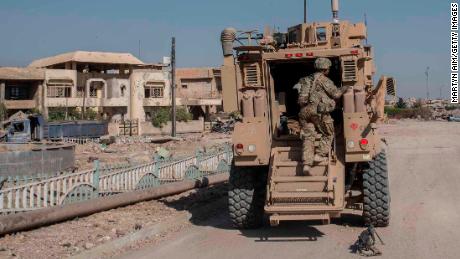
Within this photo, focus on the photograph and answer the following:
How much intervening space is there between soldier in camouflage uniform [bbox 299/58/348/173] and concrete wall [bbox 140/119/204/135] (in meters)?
46.9

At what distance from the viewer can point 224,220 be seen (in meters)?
10.2

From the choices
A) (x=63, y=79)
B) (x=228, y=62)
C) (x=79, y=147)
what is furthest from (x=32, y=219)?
(x=63, y=79)

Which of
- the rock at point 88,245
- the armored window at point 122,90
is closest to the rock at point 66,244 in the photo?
the rock at point 88,245

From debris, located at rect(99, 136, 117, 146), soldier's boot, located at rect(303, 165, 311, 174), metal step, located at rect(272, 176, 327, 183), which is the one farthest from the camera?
debris, located at rect(99, 136, 117, 146)

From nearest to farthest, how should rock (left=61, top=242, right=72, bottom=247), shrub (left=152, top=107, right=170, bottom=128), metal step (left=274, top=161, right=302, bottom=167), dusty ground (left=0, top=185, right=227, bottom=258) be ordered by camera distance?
1. dusty ground (left=0, top=185, right=227, bottom=258)
2. rock (left=61, top=242, right=72, bottom=247)
3. metal step (left=274, top=161, right=302, bottom=167)
4. shrub (left=152, top=107, right=170, bottom=128)

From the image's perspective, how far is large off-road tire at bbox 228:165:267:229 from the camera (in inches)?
355

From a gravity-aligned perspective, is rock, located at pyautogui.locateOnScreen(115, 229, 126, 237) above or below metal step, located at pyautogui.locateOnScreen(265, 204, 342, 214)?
below

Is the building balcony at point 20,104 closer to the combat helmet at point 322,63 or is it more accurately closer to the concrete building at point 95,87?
the concrete building at point 95,87

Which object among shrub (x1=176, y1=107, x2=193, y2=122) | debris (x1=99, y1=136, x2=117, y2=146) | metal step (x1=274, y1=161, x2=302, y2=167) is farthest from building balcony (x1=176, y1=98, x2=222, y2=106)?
metal step (x1=274, y1=161, x2=302, y2=167)

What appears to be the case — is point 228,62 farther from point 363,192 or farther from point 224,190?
point 224,190

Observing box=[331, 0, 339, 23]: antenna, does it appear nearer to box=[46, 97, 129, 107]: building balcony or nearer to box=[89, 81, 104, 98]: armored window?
box=[46, 97, 129, 107]: building balcony

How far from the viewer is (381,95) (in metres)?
8.92

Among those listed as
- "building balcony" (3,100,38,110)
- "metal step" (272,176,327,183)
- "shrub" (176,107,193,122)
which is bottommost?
"metal step" (272,176,327,183)

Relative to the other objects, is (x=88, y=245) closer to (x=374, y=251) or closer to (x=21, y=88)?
(x=374, y=251)
